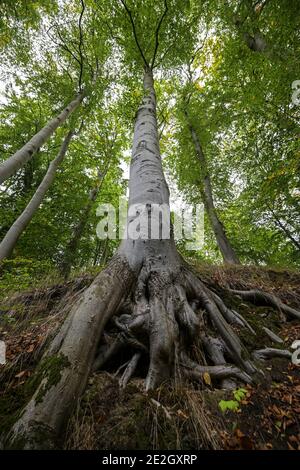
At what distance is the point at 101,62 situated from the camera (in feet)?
26.4

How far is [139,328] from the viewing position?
164 centimetres

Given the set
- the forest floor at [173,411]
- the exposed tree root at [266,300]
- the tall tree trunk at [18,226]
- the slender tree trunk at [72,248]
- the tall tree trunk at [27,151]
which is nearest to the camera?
the forest floor at [173,411]

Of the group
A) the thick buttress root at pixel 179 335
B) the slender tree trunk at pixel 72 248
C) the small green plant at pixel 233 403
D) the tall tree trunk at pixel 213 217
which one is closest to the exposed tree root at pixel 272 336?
the thick buttress root at pixel 179 335

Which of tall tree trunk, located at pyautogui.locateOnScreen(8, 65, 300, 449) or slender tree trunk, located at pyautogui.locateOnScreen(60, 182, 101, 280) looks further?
slender tree trunk, located at pyautogui.locateOnScreen(60, 182, 101, 280)

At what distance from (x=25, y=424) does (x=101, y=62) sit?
1061 cm

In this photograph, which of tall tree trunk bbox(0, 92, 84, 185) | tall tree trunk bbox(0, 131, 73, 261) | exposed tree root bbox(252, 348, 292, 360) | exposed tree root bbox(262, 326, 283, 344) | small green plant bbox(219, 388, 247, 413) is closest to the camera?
small green plant bbox(219, 388, 247, 413)

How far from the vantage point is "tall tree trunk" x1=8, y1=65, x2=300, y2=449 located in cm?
109

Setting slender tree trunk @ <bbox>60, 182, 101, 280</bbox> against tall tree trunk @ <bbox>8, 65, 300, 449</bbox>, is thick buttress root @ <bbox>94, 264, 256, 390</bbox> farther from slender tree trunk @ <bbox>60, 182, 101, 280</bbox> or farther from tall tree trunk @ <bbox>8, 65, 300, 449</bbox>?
slender tree trunk @ <bbox>60, 182, 101, 280</bbox>

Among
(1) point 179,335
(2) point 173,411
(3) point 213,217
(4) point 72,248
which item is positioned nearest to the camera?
(2) point 173,411

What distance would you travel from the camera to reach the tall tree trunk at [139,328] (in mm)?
1088

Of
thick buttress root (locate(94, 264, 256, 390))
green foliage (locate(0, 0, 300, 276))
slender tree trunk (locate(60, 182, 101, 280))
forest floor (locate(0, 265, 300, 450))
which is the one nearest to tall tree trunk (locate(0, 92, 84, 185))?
green foliage (locate(0, 0, 300, 276))

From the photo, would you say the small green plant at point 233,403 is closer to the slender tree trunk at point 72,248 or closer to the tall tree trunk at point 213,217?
the slender tree trunk at point 72,248

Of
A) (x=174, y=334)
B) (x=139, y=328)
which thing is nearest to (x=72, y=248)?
(x=139, y=328)

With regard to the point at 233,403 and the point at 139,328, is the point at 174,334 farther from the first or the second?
the point at 233,403
